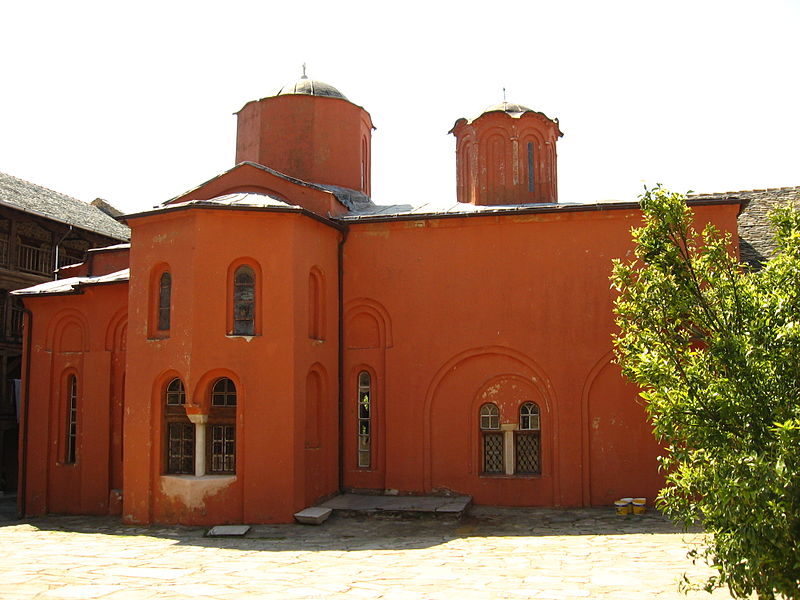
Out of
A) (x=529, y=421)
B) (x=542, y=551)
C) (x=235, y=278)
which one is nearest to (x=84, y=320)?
(x=235, y=278)

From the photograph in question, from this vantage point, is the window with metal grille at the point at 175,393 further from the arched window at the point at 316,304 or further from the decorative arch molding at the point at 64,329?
the decorative arch molding at the point at 64,329

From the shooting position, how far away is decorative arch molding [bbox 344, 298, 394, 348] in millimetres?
14328

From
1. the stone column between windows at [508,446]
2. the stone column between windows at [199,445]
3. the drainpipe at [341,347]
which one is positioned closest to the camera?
the stone column between windows at [199,445]

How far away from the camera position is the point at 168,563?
9.55 m

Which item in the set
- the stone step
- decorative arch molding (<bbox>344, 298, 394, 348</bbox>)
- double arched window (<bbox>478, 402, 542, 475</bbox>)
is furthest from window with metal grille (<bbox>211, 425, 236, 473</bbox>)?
double arched window (<bbox>478, 402, 542, 475</bbox>)

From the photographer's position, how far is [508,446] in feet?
45.1

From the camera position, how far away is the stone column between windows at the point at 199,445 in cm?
1230

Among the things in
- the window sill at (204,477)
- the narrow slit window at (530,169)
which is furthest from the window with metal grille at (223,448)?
the narrow slit window at (530,169)

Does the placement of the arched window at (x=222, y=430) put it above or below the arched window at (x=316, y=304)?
below

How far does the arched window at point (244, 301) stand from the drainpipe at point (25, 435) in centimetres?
597

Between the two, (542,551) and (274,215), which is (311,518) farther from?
(274,215)

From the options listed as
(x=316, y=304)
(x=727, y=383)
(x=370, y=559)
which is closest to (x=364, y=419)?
(x=316, y=304)

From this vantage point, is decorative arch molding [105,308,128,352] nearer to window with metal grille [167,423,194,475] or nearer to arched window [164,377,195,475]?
arched window [164,377,195,475]

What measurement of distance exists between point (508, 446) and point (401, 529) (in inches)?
115
